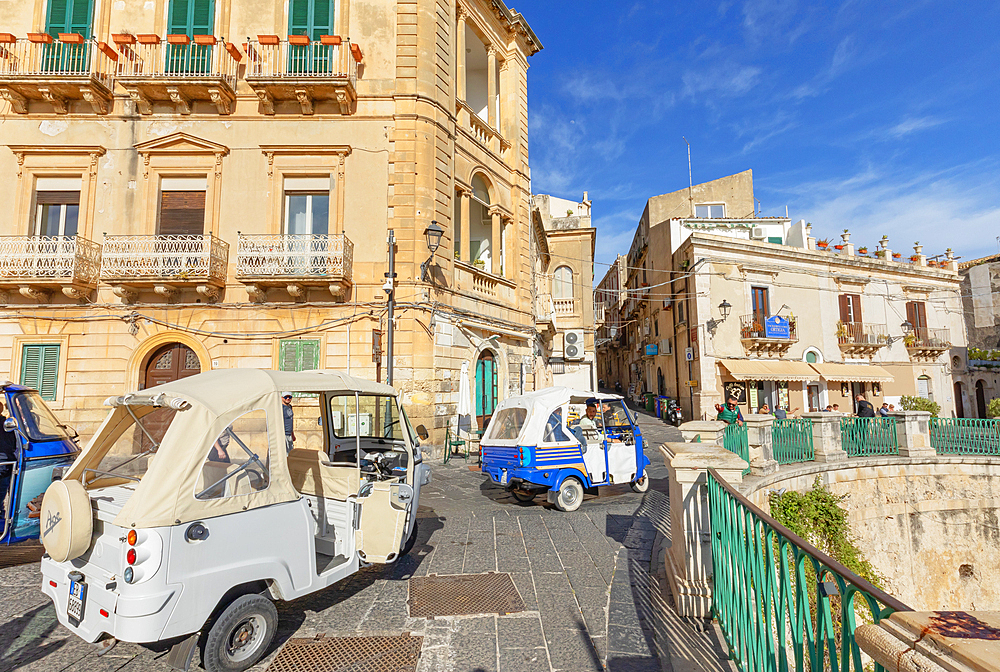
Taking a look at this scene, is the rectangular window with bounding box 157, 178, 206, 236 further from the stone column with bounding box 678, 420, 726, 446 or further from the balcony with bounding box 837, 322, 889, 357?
the balcony with bounding box 837, 322, 889, 357

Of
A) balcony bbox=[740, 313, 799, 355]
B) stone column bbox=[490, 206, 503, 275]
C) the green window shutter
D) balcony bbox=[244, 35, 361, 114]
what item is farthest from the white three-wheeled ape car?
balcony bbox=[740, 313, 799, 355]

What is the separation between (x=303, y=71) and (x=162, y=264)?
6.21 m

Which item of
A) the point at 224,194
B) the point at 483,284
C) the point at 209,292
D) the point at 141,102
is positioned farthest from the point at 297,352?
the point at 141,102

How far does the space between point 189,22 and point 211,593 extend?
15.9 metres

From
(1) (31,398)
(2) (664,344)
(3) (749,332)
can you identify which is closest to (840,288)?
(3) (749,332)

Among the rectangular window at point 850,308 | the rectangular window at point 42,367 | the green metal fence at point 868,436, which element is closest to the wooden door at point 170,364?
the rectangular window at point 42,367

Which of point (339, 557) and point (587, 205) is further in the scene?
point (587, 205)

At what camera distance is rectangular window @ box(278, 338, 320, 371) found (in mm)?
12852

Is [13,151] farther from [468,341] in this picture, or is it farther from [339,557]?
[339,557]

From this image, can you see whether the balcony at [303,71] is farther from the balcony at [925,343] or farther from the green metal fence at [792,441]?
the balcony at [925,343]

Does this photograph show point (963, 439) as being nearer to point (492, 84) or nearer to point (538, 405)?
point (538, 405)

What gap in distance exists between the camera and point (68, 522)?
317 centimetres

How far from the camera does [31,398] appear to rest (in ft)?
18.5

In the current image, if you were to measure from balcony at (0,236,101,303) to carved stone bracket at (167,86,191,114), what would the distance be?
4.22 metres
